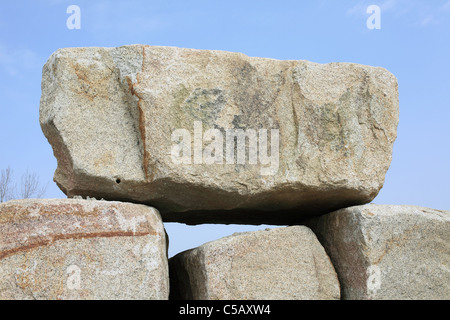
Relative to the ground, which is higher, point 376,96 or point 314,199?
point 376,96

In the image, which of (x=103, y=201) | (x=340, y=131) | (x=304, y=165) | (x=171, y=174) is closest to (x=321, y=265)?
(x=304, y=165)

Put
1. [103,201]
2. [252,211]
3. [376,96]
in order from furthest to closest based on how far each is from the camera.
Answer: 1. [252,211]
2. [376,96]
3. [103,201]

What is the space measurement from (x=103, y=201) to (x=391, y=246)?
1435 millimetres

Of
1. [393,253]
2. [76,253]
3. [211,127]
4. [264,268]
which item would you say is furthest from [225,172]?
[393,253]

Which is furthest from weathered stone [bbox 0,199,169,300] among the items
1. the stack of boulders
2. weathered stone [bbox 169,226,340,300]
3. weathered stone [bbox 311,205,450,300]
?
weathered stone [bbox 311,205,450,300]

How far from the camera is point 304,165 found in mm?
2814

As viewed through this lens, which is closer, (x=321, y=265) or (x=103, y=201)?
(x=103, y=201)

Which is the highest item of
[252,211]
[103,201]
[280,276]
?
[103,201]

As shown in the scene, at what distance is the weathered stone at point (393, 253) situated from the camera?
2.74 m

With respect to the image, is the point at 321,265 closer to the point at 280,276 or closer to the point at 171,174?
the point at 280,276

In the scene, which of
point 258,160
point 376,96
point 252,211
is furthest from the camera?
point 252,211

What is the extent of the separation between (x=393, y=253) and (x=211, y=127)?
3.63 ft

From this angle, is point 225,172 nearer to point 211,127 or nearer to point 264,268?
point 211,127

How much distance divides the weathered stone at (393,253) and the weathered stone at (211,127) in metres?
0.20
